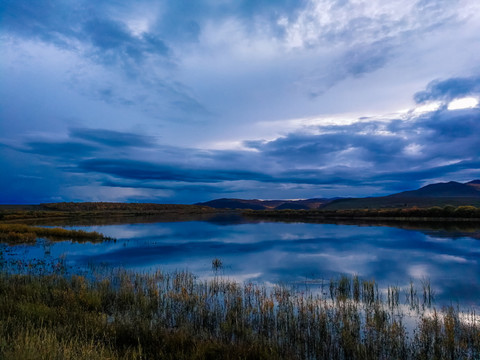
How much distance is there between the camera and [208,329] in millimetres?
8906

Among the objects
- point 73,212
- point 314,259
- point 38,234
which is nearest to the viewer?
point 314,259

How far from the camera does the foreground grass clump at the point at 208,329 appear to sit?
6531 mm

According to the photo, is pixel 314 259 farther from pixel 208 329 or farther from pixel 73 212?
pixel 73 212

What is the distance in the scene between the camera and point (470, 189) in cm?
19912

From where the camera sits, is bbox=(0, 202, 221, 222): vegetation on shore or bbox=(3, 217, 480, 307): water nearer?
bbox=(3, 217, 480, 307): water

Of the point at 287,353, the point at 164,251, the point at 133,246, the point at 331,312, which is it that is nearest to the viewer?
the point at 287,353

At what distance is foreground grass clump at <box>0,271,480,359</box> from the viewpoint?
6531mm

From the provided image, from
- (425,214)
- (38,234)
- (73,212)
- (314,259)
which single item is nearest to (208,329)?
(314,259)

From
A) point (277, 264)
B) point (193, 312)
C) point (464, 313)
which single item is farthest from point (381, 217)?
point (193, 312)

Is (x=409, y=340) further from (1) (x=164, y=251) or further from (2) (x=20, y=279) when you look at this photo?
(1) (x=164, y=251)

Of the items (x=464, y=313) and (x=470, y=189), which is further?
(x=470, y=189)

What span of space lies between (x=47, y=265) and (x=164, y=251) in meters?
10.5

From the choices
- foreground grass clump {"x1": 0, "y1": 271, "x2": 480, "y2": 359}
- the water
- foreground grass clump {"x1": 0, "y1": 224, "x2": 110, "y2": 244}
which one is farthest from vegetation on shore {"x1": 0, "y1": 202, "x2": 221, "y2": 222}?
foreground grass clump {"x1": 0, "y1": 271, "x2": 480, "y2": 359}

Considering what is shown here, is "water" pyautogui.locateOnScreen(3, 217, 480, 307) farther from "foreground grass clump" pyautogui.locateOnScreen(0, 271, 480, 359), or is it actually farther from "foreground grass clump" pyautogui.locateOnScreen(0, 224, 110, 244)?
"foreground grass clump" pyautogui.locateOnScreen(0, 271, 480, 359)
